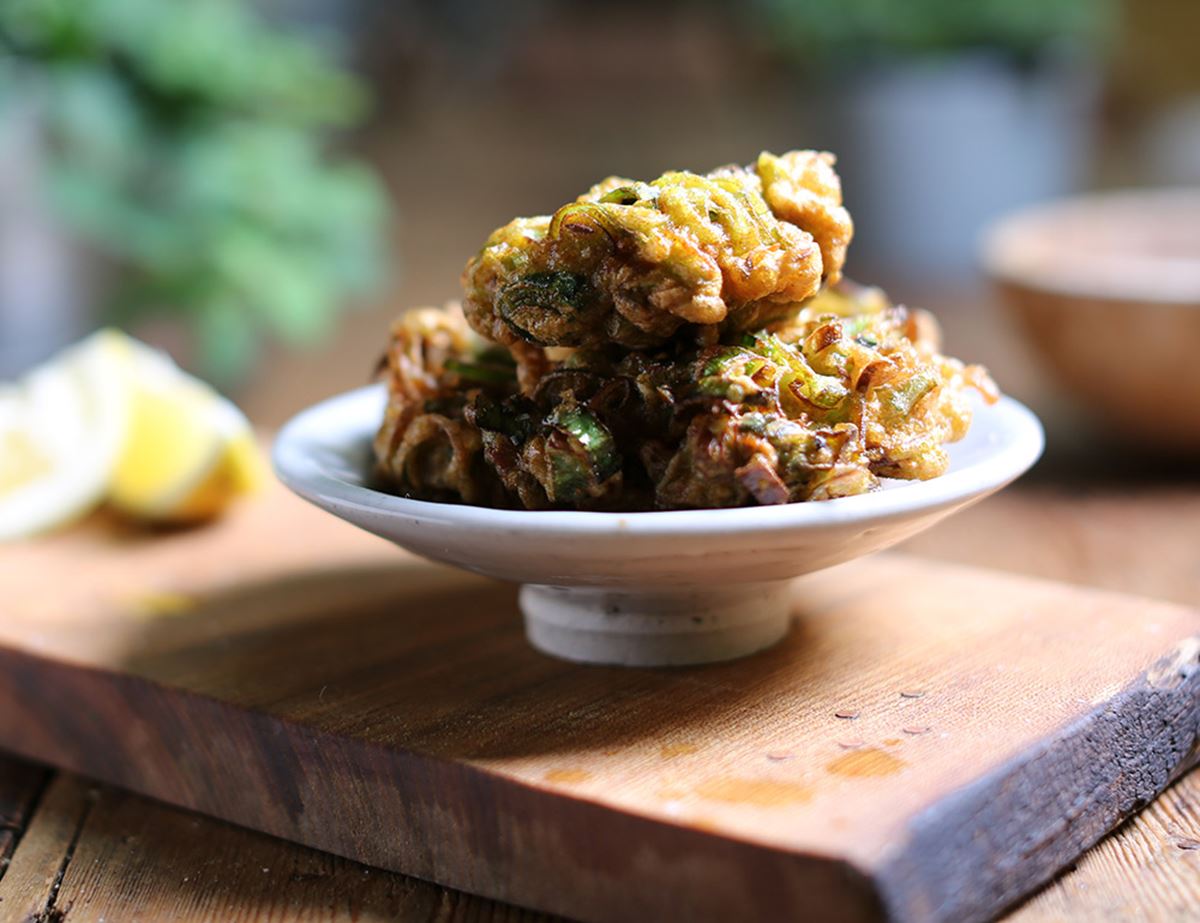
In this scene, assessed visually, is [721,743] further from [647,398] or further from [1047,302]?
[1047,302]

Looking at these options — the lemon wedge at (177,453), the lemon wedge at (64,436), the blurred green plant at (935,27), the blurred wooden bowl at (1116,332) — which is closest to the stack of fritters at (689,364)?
the lemon wedge at (177,453)

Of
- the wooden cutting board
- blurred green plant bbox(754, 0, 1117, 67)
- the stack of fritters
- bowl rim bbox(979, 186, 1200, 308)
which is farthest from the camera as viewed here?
blurred green plant bbox(754, 0, 1117, 67)

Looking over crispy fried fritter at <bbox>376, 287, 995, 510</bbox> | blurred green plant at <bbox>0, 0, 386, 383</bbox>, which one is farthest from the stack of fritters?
blurred green plant at <bbox>0, 0, 386, 383</bbox>

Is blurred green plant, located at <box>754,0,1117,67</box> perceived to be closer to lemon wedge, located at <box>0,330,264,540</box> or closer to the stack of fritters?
lemon wedge, located at <box>0,330,264,540</box>

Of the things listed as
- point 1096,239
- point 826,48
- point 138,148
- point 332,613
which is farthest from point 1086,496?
point 826,48

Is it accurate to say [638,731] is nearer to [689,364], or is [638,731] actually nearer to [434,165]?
[689,364]

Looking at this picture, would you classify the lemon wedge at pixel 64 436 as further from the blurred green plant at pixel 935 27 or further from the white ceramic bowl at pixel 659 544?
the blurred green plant at pixel 935 27
